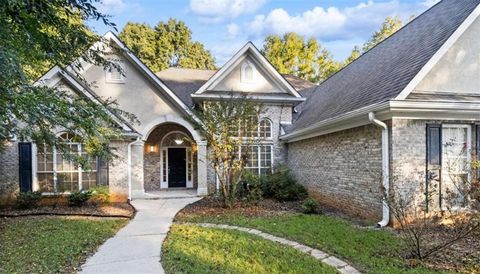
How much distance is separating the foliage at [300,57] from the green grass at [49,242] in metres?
28.2

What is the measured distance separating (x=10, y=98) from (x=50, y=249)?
117 inches

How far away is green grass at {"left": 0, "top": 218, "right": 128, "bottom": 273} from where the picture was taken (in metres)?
5.08

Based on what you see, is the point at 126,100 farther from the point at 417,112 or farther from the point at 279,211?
the point at 417,112

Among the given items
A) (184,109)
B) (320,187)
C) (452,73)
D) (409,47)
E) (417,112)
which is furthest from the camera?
(184,109)

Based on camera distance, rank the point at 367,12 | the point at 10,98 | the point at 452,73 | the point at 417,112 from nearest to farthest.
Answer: the point at 10,98 → the point at 417,112 → the point at 452,73 → the point at 367,12

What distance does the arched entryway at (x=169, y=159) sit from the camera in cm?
1555

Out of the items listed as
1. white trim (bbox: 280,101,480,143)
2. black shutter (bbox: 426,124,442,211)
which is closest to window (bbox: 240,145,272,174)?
white trim (bbox: 280,101,480,143)

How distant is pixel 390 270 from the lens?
4719mm

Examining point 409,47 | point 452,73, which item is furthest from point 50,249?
point 409,47

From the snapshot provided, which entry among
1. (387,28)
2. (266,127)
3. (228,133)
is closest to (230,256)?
(228,133)

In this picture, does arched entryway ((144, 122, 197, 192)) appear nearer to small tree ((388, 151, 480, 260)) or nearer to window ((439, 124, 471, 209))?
small tree ((388, 151, 480, 260))

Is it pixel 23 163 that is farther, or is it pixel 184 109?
pixel 184 109

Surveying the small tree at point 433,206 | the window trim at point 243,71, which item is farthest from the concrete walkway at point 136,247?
the window trim at point 243,71

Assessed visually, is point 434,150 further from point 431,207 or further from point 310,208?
point 310,208
